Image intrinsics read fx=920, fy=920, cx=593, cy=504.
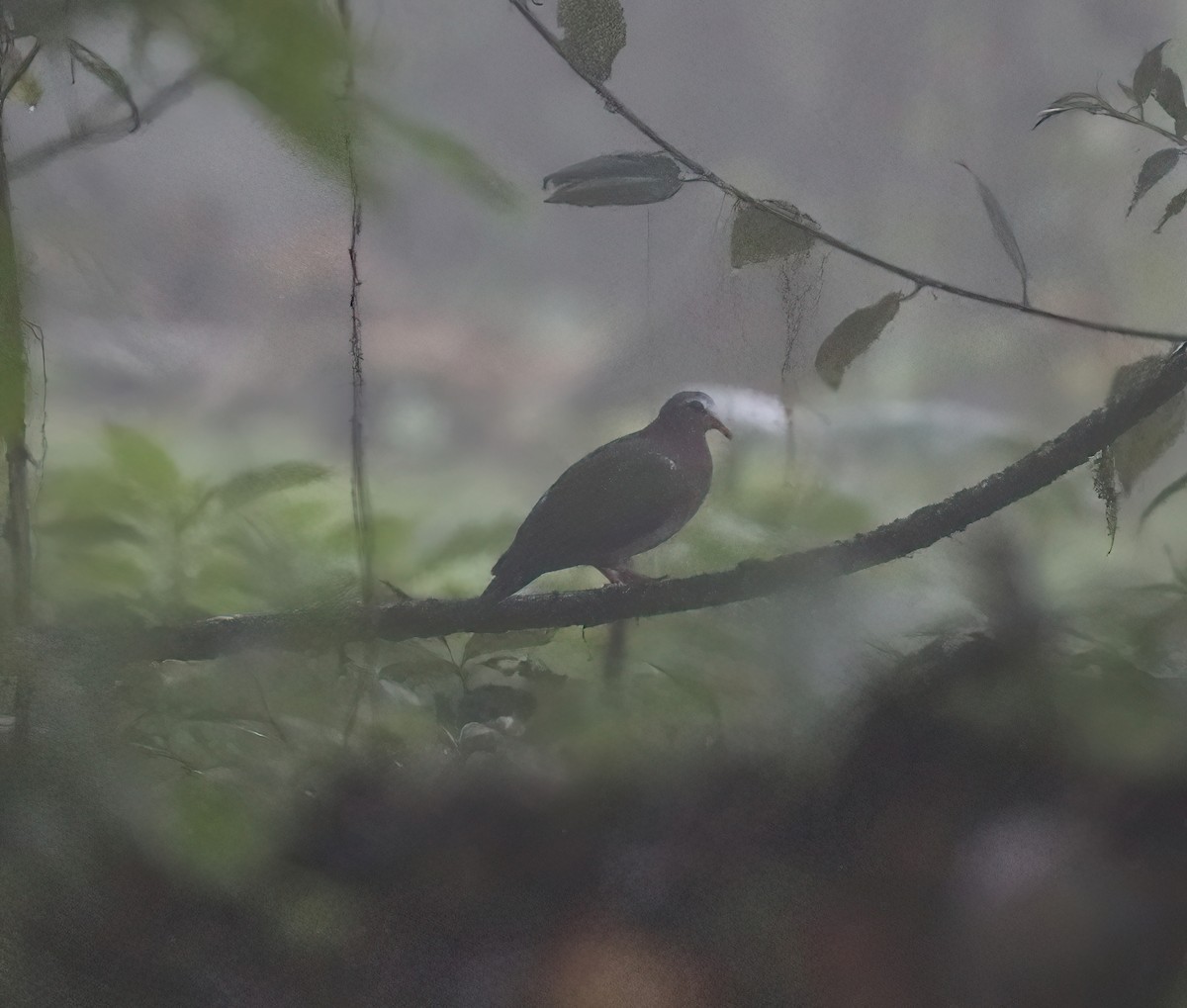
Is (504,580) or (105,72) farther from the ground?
(105,72)

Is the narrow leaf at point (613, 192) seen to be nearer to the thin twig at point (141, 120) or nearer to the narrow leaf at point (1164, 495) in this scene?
the thin twig at point (141, 120)

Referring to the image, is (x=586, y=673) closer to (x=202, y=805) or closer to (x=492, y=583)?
(x=492, y=583)

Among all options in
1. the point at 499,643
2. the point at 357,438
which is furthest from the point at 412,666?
the point at 357,438

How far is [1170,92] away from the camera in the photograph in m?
0.77

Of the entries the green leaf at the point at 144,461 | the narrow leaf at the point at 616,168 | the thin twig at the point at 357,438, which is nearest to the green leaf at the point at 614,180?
the narrow leaf at the point at 616,168

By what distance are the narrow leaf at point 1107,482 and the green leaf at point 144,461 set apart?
0.79 metres

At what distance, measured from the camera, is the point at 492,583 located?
0.79 m

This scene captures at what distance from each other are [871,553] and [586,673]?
266 mm

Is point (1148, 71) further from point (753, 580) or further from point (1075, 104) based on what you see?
point (753, 580)

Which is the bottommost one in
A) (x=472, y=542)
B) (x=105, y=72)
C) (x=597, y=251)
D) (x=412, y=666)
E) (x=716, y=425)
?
(x=412, y=666)

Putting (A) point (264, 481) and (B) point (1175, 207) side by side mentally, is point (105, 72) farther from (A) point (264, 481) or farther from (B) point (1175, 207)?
(B) point (1175, 207)

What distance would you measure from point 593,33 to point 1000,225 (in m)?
0.38

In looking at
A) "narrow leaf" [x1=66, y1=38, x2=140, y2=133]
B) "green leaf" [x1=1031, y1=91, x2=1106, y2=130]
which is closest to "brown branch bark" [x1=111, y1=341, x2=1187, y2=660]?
"green leaf" [x1=1031, y1=91, x2=1106, y2=130]

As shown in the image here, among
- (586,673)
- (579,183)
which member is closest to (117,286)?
(579,183)
